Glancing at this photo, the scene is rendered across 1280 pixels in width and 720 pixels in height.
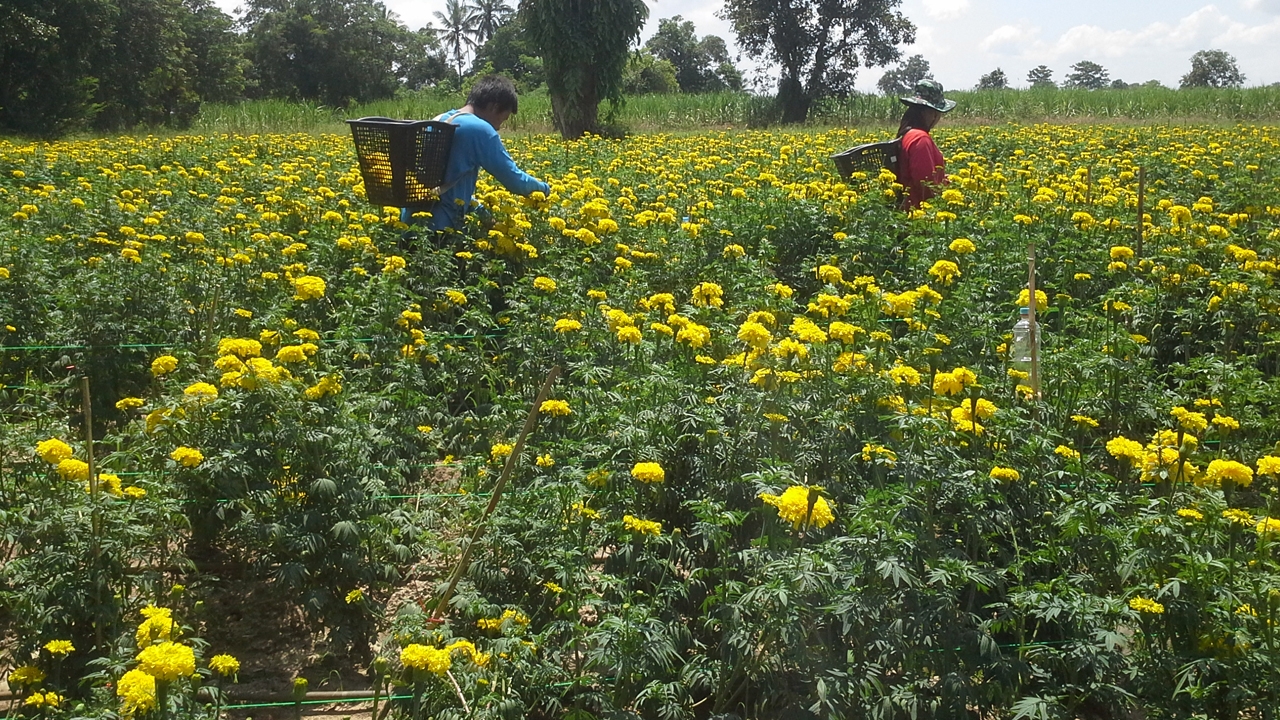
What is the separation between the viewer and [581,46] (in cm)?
2209

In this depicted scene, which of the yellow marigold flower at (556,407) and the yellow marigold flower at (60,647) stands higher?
the yellow marigold flower at (556,407)

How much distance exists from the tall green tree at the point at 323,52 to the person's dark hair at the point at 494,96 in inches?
1865

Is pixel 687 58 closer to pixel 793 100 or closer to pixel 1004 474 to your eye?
pixel 793 100

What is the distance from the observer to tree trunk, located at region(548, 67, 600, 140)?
73.7 feet

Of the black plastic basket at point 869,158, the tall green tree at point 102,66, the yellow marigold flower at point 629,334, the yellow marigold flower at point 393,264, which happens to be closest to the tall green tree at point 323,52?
the tall green tree at point 102,66

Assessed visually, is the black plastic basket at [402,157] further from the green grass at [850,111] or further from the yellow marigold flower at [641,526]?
the green grass at [850,111]

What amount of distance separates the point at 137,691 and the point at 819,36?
38.9 metres

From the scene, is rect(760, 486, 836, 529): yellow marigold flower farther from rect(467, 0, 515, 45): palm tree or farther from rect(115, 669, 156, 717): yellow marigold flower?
rect(467, 0, 515, 45): palm tree

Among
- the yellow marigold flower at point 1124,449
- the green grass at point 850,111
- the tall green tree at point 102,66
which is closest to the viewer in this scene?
the yellow marigold flower at point 1124,449

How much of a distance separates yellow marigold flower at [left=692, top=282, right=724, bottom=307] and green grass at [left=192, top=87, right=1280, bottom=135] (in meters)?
19.8

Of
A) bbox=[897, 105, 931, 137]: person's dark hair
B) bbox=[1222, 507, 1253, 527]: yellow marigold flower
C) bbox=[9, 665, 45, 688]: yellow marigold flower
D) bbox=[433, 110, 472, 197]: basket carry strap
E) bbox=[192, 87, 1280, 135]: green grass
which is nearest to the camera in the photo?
bbox=[9, 665, 45, 688]: yellow marigold flower

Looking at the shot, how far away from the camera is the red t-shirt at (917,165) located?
786 centimetres

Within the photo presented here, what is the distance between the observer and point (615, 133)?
78.7ft

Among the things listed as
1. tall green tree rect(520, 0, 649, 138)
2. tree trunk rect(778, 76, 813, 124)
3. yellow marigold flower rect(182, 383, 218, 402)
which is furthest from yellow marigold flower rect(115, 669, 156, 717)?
tree trunk rect(778, 76, 813, 124)
